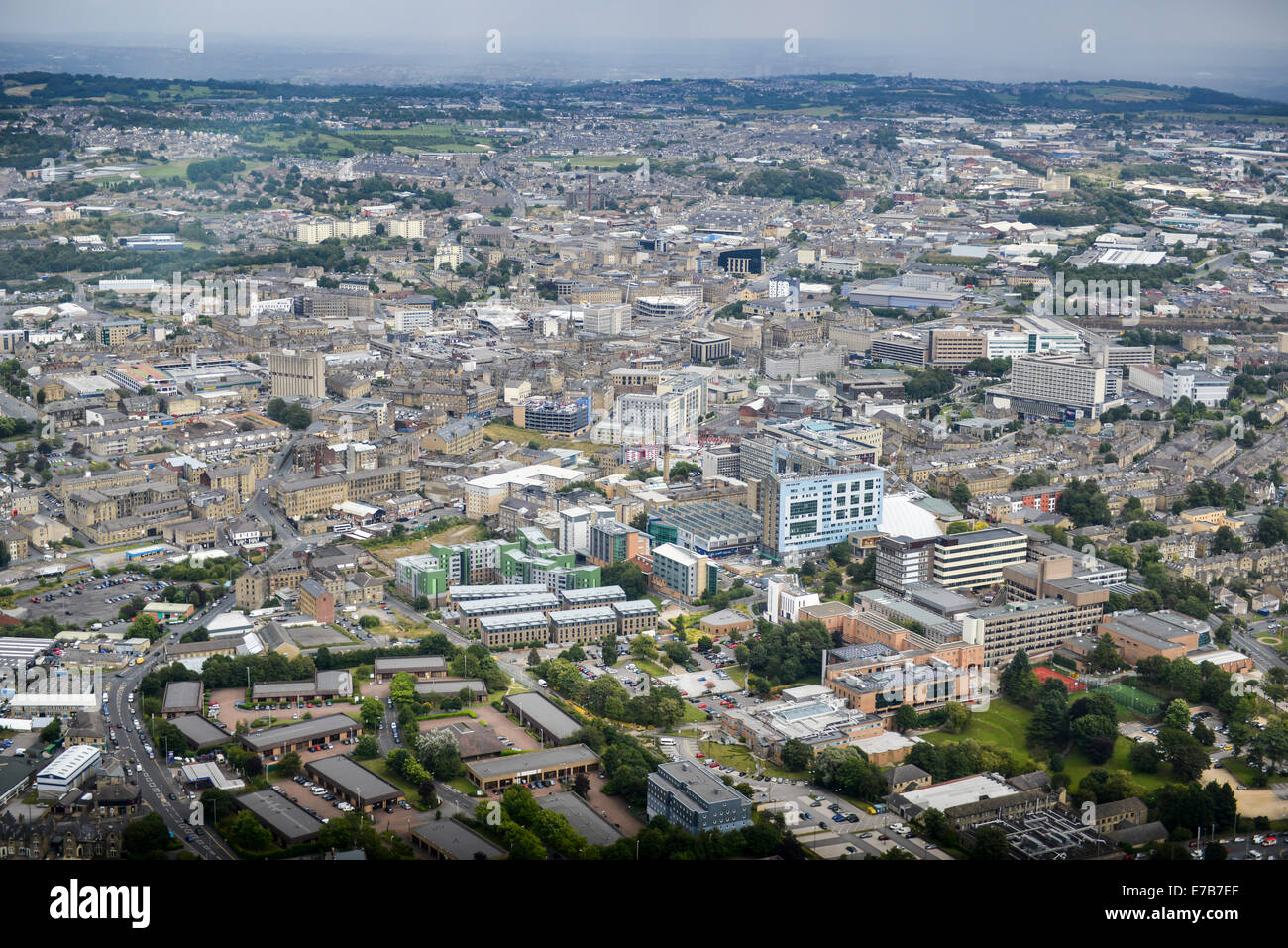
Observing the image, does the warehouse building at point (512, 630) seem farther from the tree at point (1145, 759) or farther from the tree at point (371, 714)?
the tree at point (1145, 759)

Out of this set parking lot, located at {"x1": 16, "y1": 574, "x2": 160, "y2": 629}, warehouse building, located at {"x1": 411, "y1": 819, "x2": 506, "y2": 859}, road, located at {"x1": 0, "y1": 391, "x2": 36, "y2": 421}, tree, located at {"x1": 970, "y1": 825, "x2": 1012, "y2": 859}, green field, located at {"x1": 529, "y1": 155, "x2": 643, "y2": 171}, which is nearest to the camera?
warehouse building, located at {"x1": 411, "y1": 819, "x2": 506, "y2": 859}

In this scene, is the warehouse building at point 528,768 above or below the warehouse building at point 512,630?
below

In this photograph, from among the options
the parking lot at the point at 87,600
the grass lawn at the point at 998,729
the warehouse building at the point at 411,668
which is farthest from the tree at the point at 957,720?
the parking lot at the point at 87,600

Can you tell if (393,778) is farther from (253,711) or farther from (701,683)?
(701,683)

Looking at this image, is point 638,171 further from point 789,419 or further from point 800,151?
point 789,419

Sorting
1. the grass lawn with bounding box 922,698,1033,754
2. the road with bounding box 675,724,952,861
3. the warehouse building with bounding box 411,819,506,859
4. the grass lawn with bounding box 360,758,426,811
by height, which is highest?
the warehouse building with bounding box 411,819,506,859

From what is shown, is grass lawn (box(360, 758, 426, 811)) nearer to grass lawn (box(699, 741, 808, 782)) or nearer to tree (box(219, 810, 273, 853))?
tree (box(219, 810, 273, 853))

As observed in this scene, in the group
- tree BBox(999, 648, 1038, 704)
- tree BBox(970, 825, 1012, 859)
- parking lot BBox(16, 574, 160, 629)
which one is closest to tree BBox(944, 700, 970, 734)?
tree BBox(999, 648, 1038, 704)
